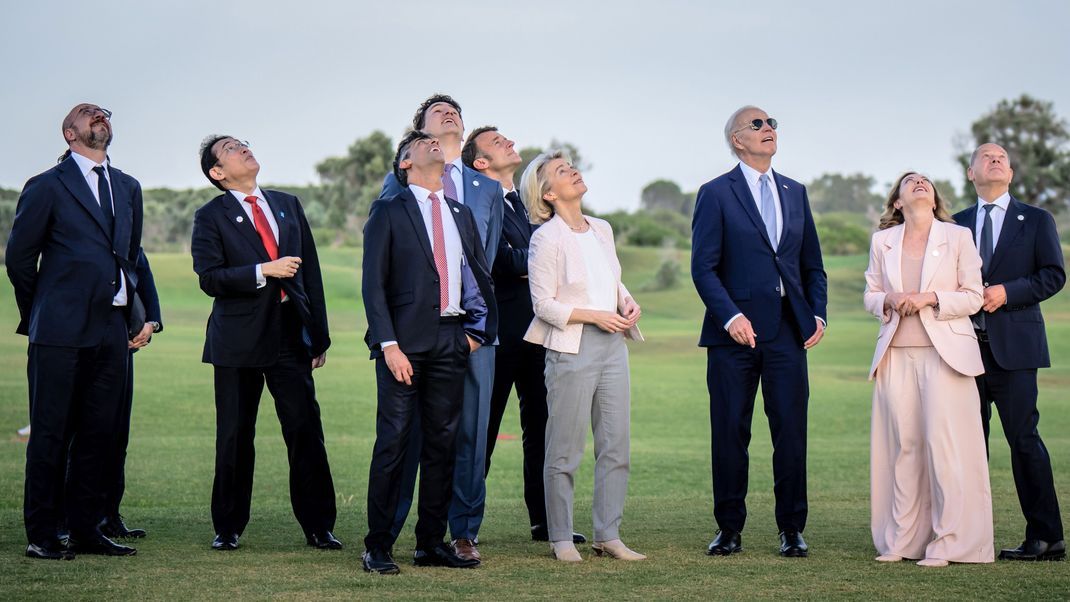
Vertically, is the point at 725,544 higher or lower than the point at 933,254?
lower

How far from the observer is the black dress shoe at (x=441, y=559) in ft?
20.4

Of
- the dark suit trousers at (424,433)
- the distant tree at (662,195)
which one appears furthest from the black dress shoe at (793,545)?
the distant tree at (662,195)

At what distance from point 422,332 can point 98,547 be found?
2208 millimetres

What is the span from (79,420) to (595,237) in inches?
124

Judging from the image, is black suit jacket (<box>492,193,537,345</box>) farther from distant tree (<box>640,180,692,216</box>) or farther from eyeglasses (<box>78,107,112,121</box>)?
distant tree (<box>640,180,692,216</box>)

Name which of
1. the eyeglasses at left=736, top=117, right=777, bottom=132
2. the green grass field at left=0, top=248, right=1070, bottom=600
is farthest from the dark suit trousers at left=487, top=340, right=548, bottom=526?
the eyeglasses at left=736, top=117, right=777, bottom=132

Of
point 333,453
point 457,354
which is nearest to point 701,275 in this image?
point 457,354

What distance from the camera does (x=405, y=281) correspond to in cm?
624

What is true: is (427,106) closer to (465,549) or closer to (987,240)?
(465,549)

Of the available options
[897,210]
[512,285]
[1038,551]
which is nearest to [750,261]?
[897,210]

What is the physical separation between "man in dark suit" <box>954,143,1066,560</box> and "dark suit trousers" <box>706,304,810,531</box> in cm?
108

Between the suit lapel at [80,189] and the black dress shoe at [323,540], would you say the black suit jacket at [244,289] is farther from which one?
the black dress shoe at [323,540]

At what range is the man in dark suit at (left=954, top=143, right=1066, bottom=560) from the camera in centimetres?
679

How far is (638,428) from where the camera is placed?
19125mm
